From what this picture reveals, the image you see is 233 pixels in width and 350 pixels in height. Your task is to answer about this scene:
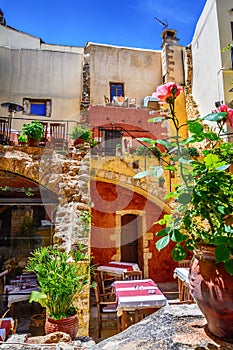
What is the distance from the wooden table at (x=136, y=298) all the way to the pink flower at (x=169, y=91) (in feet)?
12.7

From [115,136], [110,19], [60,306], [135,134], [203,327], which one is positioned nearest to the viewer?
[203,327]

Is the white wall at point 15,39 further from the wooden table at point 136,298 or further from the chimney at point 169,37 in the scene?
the wooden table at point 136,298

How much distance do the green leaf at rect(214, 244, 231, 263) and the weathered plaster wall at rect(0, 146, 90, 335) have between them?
473 centimetres

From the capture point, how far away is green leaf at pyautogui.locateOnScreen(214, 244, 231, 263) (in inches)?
37.3

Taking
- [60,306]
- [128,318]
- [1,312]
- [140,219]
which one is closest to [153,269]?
[140,219]

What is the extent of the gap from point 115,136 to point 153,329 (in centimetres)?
919

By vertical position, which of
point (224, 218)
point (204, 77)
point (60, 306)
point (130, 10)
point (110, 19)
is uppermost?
point (204, 77)

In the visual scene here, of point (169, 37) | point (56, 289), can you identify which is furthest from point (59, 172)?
point (169, 37)

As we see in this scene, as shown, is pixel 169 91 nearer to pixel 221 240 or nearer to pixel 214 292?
pixel 221 240

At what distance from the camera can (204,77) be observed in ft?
34.3

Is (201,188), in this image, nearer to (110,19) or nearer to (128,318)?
(128,318)

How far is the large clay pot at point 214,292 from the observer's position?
1028mm

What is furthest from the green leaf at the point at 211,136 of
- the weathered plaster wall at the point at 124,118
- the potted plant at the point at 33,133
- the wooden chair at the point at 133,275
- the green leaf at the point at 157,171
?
the weathered plaster wall at the point at 124,118

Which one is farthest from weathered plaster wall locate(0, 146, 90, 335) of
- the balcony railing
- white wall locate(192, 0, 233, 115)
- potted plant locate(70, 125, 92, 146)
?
white wall locate(192, 0, 233, 115)
